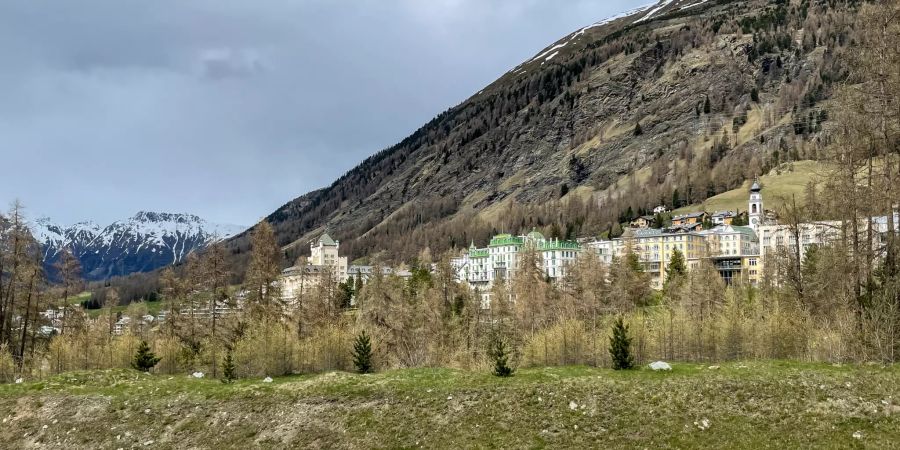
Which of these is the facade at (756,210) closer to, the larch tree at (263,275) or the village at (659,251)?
the village at (659,251)

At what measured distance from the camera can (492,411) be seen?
78.1 feet

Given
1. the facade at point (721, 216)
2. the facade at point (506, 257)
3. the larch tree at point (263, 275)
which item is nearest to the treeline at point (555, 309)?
the larch tree at point (263, 275)

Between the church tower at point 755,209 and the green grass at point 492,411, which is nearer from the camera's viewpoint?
the green grass at point 492,411

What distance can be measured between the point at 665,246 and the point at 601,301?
250 feet

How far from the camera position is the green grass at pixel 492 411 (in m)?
20.7

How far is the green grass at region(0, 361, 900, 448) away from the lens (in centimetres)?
2069

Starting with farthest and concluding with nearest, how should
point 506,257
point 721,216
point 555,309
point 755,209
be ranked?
point 721,216
point 506,257
point 755,209
point 555,309

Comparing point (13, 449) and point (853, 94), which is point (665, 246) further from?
point (13, 449)

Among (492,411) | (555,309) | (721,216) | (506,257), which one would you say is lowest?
(555,309)

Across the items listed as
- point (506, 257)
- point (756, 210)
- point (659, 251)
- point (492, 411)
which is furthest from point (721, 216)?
point (492, 411)

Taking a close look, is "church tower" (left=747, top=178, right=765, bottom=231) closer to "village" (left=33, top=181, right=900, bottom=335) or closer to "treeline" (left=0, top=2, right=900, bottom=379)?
"village" (left=33, top=181, right=900, bottom=335)

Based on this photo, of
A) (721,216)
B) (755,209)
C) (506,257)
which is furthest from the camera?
(721,216)

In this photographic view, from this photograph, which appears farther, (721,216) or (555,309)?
(721,216)

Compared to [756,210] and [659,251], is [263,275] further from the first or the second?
[756,210]
